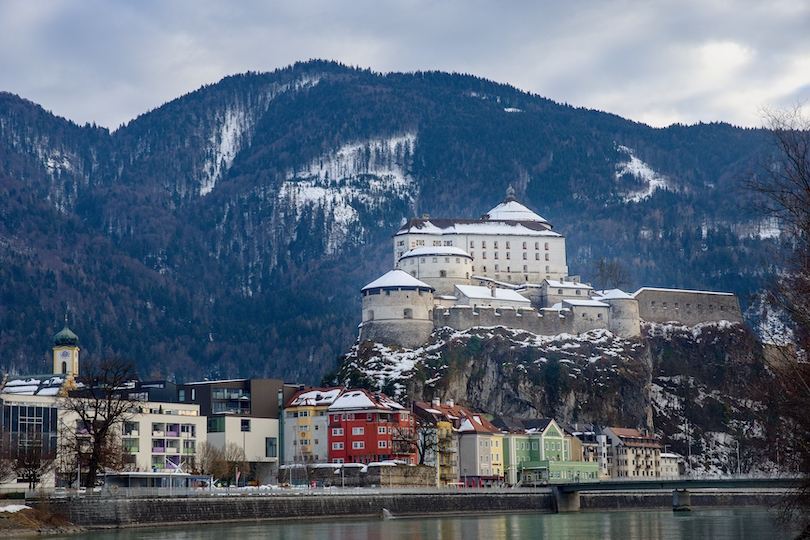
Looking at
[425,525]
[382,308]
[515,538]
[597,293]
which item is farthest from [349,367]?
[515,538]

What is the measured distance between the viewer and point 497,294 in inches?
5413

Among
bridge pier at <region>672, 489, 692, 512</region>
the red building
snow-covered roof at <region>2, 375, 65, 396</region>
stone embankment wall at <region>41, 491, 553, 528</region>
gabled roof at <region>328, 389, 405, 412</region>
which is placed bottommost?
bridge pier at <region>672, 489, 692, 512</region>

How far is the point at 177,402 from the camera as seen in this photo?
362 feet

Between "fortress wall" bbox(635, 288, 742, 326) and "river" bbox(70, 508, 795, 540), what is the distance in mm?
56676

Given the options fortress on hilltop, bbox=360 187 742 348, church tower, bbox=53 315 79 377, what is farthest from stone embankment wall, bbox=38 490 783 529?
church tower, bbox=53 315 79 377

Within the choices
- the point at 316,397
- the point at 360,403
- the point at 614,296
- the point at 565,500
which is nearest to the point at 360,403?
the point at 360,403

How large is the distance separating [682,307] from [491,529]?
80394 millimetres

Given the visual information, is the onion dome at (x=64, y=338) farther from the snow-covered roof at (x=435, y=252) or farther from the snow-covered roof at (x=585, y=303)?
the snow-covered roof at (x=585, y=303)

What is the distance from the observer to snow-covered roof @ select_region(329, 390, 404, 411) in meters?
104

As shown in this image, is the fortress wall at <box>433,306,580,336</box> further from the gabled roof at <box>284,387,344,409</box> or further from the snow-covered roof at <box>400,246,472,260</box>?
the gabled roof at <box>284,387,344,409</box>

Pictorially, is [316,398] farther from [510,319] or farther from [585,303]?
[585,303]

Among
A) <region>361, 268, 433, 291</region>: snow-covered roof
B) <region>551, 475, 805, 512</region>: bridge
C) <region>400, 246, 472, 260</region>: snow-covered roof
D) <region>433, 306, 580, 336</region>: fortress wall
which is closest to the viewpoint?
<region>551, 475, 805, 512</region>: bridge

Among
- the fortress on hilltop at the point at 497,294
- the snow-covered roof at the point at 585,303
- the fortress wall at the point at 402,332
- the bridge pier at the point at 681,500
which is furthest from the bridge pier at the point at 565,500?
the snow-covered roof at the point at 585,303

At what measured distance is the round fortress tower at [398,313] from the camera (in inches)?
5094
